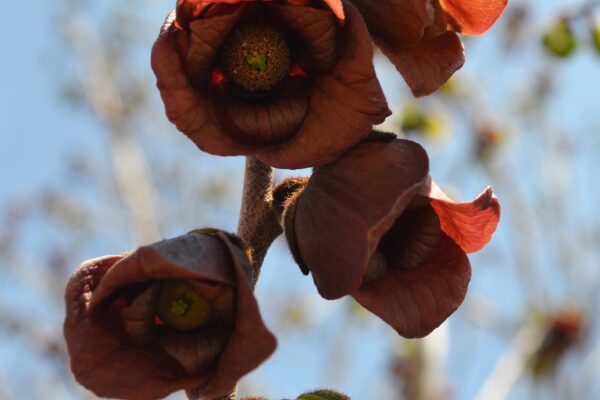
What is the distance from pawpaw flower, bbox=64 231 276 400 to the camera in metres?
1.48

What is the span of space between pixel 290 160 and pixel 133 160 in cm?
724

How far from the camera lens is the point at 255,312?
1.46 m

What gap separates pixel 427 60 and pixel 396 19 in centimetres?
11

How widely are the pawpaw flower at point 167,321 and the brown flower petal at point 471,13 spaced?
0.69 m

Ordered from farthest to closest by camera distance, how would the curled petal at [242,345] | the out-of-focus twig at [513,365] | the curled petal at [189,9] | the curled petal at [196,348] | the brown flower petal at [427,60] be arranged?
the out-of-focus twig at [513,365]
the brown flower petal at [427,60]
the curled petal at [189,9]
the curled petal at [196,348]
the curled petal at [242,345]

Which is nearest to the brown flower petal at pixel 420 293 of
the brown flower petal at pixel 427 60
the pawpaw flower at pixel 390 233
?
the pawpaw flower at pixel 390 233

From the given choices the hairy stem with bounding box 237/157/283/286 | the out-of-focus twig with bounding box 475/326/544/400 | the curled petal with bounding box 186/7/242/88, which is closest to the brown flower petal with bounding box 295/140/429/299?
the hairy stem with bounding box 237/157/283/286

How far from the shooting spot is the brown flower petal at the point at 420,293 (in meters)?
1.66

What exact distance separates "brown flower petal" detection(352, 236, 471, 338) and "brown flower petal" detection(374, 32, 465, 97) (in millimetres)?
343

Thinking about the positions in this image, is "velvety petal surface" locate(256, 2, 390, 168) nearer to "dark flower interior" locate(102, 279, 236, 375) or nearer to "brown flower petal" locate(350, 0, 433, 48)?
"brown flower petal" locate(350, 0, 433, 48)

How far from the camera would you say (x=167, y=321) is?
5.46ft

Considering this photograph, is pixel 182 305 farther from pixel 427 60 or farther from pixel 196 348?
pixel 427 60

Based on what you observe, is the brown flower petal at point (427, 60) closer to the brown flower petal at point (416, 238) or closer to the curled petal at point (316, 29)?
the curled petal at point (316, 29)

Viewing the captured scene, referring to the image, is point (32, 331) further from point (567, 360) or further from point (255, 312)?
point (255, 312)
